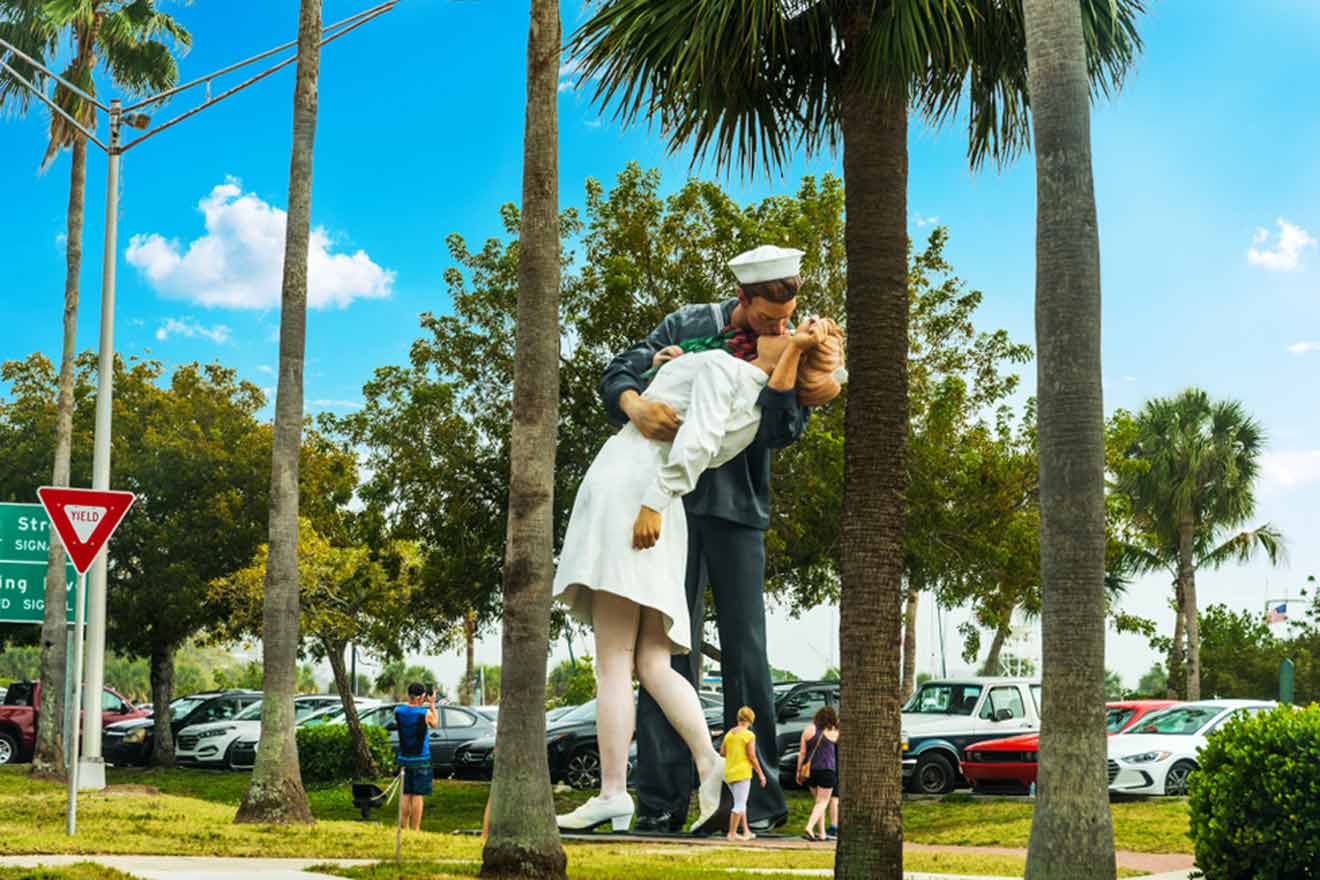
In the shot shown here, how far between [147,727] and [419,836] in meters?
21.6

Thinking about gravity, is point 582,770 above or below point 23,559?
below

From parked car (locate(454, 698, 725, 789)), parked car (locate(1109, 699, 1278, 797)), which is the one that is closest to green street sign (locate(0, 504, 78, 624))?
parked car (locate(454, 698, 725, 789))

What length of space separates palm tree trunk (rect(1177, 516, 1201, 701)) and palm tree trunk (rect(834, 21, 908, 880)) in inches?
1282

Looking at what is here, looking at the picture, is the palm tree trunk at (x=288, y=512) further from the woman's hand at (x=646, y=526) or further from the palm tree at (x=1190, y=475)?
the palm tree at (x=1190, y=475)

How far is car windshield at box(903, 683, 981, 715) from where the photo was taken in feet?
78.1

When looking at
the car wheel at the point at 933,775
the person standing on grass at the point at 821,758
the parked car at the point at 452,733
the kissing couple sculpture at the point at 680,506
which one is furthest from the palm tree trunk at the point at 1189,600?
the kissing couple sculpture at the point at 680,506

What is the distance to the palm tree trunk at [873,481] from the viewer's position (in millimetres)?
8914

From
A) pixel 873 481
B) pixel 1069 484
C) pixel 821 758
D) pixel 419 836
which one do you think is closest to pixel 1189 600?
pixel 821 758

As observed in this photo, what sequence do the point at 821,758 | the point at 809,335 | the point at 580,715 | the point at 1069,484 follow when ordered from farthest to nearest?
1. the point at 580,715
2. the point at 821,758
3. the point at 809,335
4. the point at 1069,484

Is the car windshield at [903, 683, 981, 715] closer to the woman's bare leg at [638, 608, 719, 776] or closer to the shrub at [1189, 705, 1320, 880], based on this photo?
the woman's bare leg at [638, 608, 719, 776]

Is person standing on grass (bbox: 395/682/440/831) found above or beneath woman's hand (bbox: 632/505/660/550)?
beneath

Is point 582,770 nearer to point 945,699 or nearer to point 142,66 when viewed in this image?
point 945,699

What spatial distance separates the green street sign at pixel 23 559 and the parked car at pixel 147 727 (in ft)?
38.3

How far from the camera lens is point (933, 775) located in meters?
23.7
